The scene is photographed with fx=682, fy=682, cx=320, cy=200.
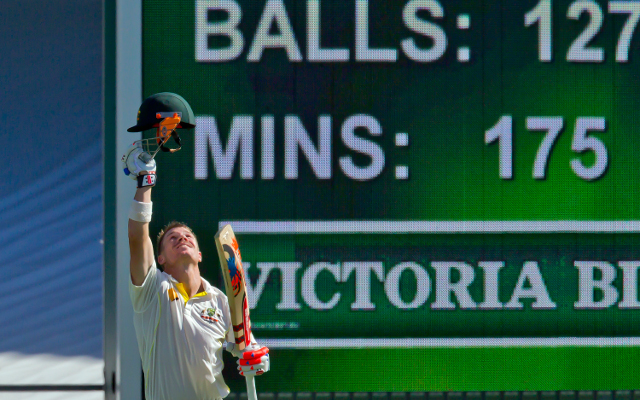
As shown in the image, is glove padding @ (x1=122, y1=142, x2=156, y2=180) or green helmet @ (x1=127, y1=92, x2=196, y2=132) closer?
glove padding @ (x1=122, y1=142, x2=156, y2=180)

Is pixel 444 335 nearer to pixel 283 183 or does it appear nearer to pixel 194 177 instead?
pixel 283 183

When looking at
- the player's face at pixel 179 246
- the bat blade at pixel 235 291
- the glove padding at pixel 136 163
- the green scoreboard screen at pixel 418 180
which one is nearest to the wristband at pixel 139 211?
the glove padding at pixel 136 163

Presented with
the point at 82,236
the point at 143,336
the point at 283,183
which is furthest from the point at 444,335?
the point at 82,236

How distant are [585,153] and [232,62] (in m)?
2.28

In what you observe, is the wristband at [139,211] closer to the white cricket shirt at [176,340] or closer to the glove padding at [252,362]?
the white cricket shirt at [176,340]

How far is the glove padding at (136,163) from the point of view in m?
3.43

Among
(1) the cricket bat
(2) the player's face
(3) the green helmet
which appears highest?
(3) the green helmet

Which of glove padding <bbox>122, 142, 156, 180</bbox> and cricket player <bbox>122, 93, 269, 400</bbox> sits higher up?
glove padding <bbox>122, 142, 156, 180</bbox>

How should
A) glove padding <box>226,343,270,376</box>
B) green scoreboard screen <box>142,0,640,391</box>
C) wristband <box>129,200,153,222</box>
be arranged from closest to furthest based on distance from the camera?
wristband <box>129,200,153,222</box> → glove padding <box>226,343,270,376</box> → green scoreboard screen <box>142,0,640,391</box>

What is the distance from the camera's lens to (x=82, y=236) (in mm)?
8727

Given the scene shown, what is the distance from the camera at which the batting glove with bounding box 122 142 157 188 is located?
135 inches

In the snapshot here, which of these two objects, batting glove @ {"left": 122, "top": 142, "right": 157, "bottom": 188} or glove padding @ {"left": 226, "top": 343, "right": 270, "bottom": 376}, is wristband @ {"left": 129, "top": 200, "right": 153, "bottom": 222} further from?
glove padding @ {"left": 226, "top": 343, "right": 270, "bottom": 376}

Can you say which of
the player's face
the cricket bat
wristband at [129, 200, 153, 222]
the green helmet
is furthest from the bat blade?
the green helmet

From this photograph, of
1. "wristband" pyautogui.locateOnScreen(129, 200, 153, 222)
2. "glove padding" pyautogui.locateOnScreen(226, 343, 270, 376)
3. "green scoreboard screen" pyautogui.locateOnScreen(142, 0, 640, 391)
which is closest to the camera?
"wristband" pyautogui.locateOnScreen(129, 200, 153, 222)
